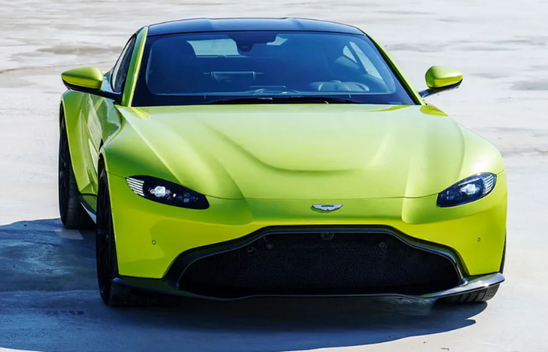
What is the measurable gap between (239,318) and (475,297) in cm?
112

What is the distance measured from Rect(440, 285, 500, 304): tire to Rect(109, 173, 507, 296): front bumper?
1.13ft

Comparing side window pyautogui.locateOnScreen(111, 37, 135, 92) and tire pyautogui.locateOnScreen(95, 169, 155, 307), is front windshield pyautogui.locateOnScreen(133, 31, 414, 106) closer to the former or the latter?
side window pyautogui.locateOnScreen(111, 37, 135, 92)

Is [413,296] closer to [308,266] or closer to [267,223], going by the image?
[308,266]

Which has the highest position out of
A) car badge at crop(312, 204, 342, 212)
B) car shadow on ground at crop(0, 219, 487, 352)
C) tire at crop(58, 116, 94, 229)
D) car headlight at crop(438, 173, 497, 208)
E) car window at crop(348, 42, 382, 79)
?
car headlight at crop(438, 173, 497, 208)

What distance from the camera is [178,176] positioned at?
548 cm

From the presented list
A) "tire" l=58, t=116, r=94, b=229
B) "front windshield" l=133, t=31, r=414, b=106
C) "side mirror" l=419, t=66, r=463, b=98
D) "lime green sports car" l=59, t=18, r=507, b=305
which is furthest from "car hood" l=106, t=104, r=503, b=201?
"tire" l=58, t=116, r=94, b=229

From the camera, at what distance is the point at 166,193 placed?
545 cm

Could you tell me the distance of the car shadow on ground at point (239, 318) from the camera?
17.7ft

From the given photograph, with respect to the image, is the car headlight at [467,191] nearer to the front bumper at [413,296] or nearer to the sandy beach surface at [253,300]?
the front bumper at [413,296]

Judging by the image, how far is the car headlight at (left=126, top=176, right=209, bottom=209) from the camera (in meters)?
5.39

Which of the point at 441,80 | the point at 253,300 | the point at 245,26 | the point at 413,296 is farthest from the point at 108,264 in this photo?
the point at 441,80

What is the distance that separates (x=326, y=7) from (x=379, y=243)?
28.2m

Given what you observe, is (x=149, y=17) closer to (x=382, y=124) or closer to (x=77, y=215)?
(x=77, y=215)

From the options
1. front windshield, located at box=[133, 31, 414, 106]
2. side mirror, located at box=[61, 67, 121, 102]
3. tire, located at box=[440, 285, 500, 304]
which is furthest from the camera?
side mirror, located at box=[61, 67, 121, 102]
